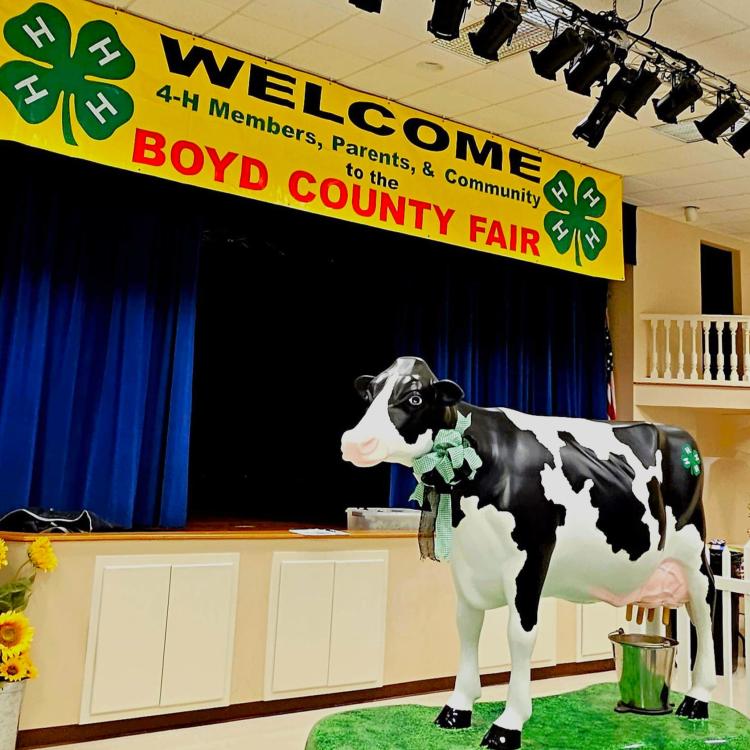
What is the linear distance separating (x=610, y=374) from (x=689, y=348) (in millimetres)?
922

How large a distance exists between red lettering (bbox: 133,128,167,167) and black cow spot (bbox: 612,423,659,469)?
2.79 meters

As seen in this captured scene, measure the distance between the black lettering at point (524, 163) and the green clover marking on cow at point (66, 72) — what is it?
2.72 m

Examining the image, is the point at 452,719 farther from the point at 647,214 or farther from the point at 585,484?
the point at 647,214

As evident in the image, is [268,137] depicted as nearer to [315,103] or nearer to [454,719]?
[315,103]

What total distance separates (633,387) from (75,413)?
184 inches

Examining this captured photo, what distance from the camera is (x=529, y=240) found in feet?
18.5

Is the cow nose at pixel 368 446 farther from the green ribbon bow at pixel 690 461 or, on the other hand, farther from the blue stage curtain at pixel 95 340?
the blue stage curtain at pixel 95 340

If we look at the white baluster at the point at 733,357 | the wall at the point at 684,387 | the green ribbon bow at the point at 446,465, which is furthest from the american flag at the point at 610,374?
the green ribbon bow at the point at 446,465

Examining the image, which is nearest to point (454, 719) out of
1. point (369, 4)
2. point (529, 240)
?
point (369, 4)

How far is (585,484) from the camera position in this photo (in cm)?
245

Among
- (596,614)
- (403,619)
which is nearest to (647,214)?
(596,614)

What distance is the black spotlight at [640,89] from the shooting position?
13.2 ft

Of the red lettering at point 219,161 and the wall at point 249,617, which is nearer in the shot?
the wall at point 249,617

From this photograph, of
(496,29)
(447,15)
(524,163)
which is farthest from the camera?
(524,163)
